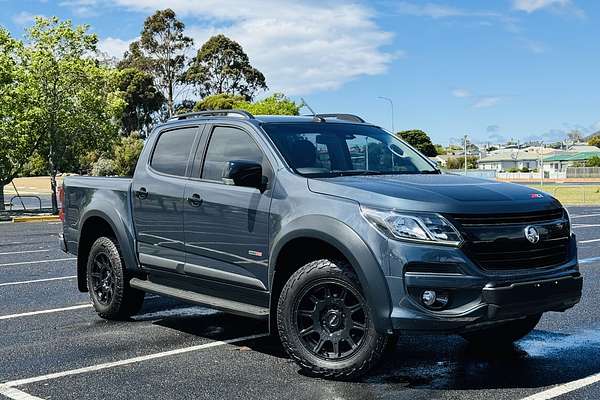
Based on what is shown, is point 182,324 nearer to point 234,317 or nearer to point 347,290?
point 234,317

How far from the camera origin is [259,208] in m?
5.66

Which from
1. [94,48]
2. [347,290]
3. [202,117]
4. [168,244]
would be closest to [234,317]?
[168,244]

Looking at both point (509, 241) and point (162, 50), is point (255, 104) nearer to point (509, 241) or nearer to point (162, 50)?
point (162, 50)

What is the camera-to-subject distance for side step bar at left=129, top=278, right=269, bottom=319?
5672mm

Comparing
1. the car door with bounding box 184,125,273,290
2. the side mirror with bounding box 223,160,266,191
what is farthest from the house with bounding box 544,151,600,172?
the side mirror with bounding box 223,160,266,191

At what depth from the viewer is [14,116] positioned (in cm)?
2884

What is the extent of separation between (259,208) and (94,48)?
28.4 meters

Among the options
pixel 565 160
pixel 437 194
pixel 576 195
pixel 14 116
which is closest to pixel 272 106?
pixel 576 195

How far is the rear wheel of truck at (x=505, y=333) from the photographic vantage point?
606 centimetres

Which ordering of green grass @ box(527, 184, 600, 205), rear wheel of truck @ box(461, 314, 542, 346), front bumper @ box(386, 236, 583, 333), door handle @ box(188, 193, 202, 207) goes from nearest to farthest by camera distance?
front bumper @ box(386, 236, 583, 333), rear wheel of truck @ box(461, 314, 542, 346), door handle @ box(188, 193, 202, 207), green grass @ box(527, 184, 600, 205)

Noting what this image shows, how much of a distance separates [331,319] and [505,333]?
1810 millimetres

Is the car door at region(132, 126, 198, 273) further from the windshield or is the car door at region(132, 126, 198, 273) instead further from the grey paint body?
the windshield

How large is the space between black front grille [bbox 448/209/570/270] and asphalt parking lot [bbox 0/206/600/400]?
84cm

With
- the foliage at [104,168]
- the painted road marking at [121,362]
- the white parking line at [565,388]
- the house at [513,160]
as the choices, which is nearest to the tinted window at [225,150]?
the painted road marking at [121,362]
